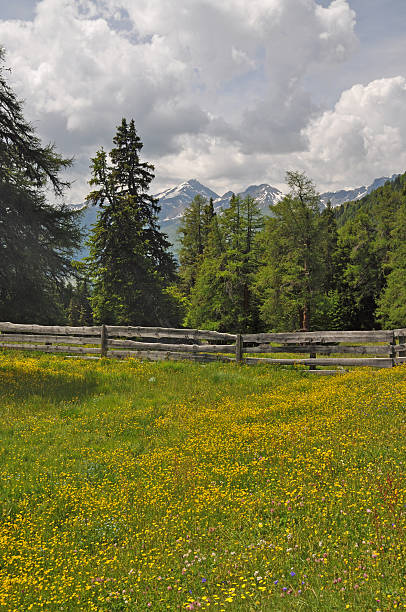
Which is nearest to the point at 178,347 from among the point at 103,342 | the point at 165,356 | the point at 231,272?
the point at 165,356

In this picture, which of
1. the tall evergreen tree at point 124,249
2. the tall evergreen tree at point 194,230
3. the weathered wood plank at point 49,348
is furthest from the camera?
the tall evergreen tree at point 194,230

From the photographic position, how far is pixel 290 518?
477 cm

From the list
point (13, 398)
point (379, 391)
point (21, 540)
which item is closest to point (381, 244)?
point (379, 391)

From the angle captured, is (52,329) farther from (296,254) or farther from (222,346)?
(296,254)

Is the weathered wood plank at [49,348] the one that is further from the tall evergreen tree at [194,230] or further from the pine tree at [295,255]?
the tall evergreen tree at [194,230]

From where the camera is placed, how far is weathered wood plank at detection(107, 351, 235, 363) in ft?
50.1

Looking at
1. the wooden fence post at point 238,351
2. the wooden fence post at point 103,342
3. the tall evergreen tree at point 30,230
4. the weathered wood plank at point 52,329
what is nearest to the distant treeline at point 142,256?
the tall evergreen tree at point 30,230

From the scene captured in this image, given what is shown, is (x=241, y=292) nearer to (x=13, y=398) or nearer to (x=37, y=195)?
(x=37, y=195)

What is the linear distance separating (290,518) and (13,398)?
902cm

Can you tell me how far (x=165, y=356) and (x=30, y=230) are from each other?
38.7 ft

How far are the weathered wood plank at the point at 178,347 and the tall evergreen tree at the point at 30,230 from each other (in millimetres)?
8181

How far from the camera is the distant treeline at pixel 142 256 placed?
21109 millimetres

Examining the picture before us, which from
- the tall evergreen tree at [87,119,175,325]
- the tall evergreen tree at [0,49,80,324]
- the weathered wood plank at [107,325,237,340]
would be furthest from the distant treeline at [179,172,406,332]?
the weathered wood plank at [107,325,237,340]

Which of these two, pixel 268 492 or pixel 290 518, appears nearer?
pixel 290 518
